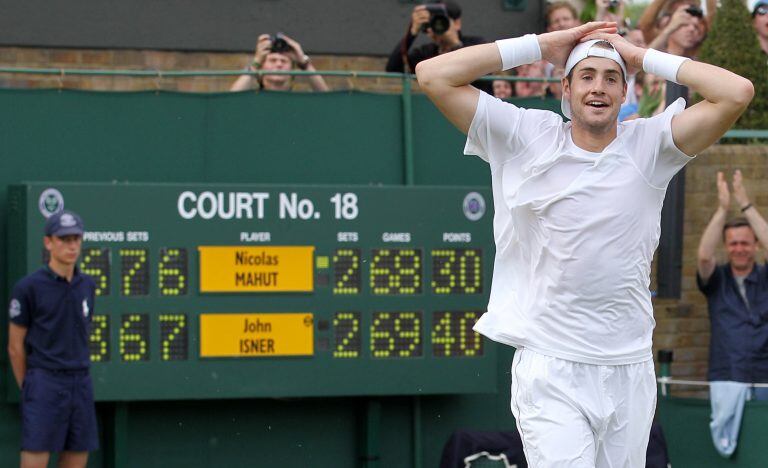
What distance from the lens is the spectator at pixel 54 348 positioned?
8977 millimetres

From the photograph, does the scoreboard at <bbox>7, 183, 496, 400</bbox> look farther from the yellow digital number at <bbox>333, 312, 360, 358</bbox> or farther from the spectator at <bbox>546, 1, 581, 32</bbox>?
the spectator at <bbox>546, 1, 581, 32</bbox>

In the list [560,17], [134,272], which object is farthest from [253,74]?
[560,17]

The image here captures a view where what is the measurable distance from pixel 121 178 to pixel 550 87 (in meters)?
3.21

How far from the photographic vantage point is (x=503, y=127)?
19.0 ft

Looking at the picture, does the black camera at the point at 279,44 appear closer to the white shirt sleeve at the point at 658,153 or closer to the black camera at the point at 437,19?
the black camera at the point at 437,19

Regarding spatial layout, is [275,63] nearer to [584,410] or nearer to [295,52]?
[295,52]

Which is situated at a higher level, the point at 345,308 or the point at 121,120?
the point at 121,120

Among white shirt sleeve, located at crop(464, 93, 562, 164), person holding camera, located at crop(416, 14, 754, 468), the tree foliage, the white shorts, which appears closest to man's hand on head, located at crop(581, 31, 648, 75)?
person holding camera, located at crop(416, 14, 754, 468)

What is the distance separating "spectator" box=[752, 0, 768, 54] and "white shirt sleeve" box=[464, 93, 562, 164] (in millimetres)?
6583

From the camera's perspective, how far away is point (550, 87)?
10969 millimetres

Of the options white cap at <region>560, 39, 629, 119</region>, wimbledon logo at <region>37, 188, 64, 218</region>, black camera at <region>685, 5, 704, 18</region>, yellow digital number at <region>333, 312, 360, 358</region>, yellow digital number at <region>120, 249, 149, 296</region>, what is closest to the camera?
white cap at <region>560, 39, 629, 119</region>

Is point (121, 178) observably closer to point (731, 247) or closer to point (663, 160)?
point (731, 247)

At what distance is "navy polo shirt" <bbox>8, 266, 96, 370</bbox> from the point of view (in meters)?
8.98

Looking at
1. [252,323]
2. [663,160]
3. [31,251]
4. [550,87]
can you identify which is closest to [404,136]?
[550,87]
